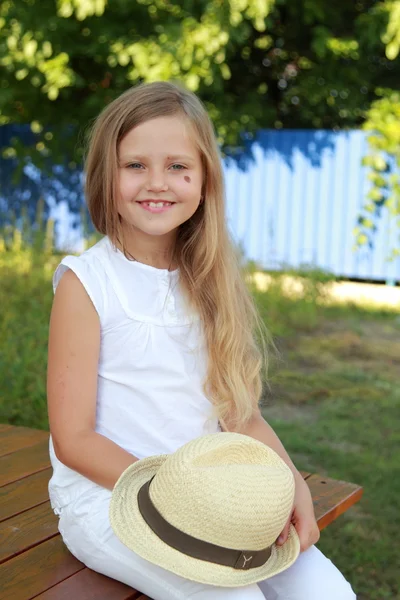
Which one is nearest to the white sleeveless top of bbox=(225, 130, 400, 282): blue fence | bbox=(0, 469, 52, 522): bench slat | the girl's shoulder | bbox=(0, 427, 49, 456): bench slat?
the girl's shoulder

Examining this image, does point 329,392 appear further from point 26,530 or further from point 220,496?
point 220,496

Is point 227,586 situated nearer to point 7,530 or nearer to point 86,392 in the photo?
point 86,392

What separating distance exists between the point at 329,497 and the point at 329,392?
2.71m

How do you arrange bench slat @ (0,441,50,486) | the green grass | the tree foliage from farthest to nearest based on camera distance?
1. the tree foliage
2. the green grass
3. bench slat @ (0,441,50,486)

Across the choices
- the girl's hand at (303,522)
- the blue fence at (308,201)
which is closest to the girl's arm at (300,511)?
the girl's hand at (303,522)

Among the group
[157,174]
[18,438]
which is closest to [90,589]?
[157,174]

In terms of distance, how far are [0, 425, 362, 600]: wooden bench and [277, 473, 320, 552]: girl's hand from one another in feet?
0.73

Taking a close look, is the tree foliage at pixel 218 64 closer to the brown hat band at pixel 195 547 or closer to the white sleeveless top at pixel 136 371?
the white sleeveless top at pixel 136 371

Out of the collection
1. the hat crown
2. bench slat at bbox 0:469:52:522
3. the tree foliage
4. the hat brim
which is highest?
the tree foliage

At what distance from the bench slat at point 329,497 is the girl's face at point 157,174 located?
0.87m

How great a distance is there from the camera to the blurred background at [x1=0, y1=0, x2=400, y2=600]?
551 cm

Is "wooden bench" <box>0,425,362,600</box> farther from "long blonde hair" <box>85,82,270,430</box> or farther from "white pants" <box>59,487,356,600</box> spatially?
"long blonde hair" <box>85,82,270,430</box>

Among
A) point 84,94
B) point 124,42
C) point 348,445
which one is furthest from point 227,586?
point 84,94

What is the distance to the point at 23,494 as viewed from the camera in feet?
7.22
